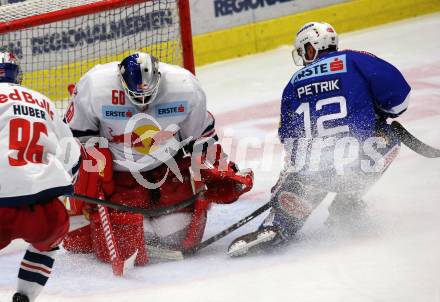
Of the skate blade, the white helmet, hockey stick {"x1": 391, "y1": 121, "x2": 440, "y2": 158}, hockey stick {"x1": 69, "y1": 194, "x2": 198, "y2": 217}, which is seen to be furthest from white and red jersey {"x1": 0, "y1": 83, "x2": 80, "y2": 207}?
hockey stick {"x1": 391, "y1": 121, "x2": 440, "y2": 158}

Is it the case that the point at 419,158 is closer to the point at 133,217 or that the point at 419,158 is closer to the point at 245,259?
the point at 245,259

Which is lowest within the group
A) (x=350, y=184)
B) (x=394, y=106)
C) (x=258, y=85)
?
(x=258, y=85)

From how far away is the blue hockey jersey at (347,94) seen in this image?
3.39 m

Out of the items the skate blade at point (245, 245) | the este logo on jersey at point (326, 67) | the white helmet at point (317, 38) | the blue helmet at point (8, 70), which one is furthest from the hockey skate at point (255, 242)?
the blue helmet at point (8, 70)

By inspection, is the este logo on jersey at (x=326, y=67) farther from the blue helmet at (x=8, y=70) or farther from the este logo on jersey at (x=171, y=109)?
the blue helmet at (x=8, y=70)

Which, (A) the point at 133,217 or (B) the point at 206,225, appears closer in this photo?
(A) the point at 133,217

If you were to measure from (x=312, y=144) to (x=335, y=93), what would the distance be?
234mm

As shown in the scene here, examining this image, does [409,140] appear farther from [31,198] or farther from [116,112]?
[31,198]

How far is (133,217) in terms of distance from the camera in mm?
3338

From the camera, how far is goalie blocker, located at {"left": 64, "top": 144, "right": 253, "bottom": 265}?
3.46m

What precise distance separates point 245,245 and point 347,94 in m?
0.75

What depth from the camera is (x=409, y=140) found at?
11.9 ft

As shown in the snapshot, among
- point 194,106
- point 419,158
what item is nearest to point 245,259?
point 194,106

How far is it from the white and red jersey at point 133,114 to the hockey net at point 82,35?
29.0 inches
